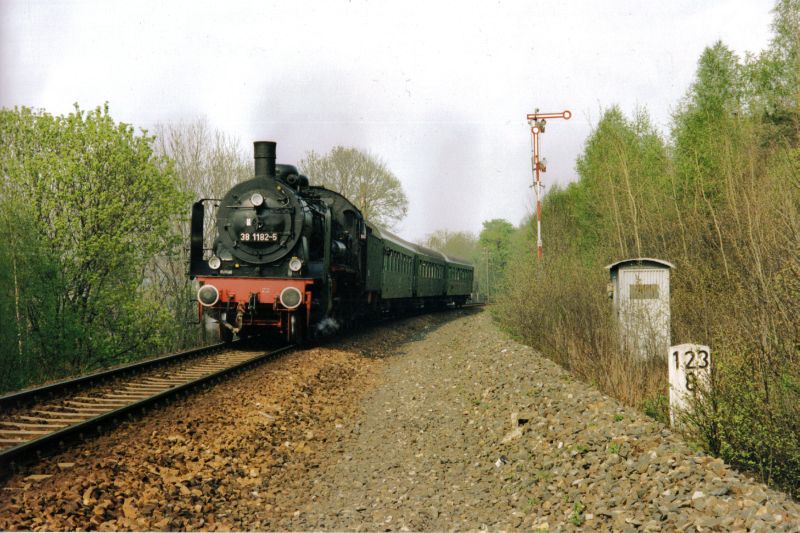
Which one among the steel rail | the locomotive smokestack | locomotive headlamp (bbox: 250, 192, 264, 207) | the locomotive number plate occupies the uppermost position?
the locomotive smokestack

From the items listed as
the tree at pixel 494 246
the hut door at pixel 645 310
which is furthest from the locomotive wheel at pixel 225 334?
the tree at pixel 494 246

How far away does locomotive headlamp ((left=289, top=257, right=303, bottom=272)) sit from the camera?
12.4 meters

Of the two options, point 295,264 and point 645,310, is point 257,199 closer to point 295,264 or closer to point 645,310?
point 295,264

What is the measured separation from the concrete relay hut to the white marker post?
7.55 ft

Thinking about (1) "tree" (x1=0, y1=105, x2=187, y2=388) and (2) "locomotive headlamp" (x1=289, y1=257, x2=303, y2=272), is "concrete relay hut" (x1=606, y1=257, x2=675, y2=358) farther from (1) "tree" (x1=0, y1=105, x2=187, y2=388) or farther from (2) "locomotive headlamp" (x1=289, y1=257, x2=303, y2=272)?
(1) "tree" (x1=0, y1=105, x2=187, y2=388)

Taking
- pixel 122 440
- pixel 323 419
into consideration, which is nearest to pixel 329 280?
pixel 323 419

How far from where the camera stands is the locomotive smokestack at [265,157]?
13508mm

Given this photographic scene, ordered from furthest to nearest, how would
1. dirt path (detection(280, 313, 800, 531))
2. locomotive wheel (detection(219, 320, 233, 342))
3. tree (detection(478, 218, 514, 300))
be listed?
tree (detection(478, 218, 514, 300)) → locomotive wheel (detection(219, 320, 233, 342)) → dirt path (detection(280, 313, 800, 531))

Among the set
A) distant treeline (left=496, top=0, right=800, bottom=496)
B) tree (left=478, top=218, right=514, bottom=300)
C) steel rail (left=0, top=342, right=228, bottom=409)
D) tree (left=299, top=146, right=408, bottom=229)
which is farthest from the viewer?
tree (left=478, top=218, right=514, bottom=300)

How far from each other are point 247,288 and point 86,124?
32.3ft

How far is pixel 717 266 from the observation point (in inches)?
464

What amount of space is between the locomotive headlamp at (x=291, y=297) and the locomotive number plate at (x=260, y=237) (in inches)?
45.4

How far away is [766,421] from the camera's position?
5129 mm

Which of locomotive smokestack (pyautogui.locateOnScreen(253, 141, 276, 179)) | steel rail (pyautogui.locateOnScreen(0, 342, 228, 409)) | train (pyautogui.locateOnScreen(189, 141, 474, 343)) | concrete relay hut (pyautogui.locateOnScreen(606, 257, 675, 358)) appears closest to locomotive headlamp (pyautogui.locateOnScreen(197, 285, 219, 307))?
train (pyautogui.locateOnScreen(189, 141, 474, 343))
